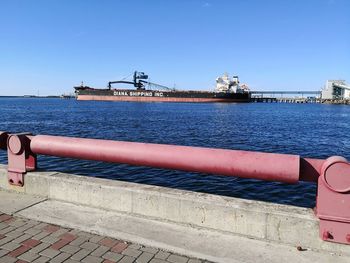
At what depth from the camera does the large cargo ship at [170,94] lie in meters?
111

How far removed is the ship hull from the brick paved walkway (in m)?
106

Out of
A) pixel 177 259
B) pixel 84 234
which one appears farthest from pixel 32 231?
pixel 177 259

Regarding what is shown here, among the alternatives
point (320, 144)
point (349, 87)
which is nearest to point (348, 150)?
point (320, 144)

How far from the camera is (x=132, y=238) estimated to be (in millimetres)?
3943

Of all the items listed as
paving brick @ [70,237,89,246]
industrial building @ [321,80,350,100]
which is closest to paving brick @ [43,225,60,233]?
paving brick @ [70,237,89,246]

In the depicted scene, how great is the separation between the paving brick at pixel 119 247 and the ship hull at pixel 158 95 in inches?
4191

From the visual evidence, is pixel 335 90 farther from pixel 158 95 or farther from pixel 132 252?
pixel 132 252

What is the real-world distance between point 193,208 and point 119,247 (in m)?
0.98

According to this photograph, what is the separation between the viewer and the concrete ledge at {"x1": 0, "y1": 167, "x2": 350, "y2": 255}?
3754 millimetres

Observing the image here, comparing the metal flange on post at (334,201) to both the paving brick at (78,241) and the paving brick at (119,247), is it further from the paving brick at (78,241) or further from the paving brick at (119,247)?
the paving brick at (78,241)

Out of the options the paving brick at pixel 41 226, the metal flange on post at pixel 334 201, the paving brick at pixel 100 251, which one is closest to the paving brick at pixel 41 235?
the paving brick at pixel 41 226

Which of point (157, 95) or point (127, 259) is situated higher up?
point (157, 95)

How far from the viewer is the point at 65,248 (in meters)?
3.72

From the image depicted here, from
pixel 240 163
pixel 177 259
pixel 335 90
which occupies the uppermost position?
pixel 335 90
